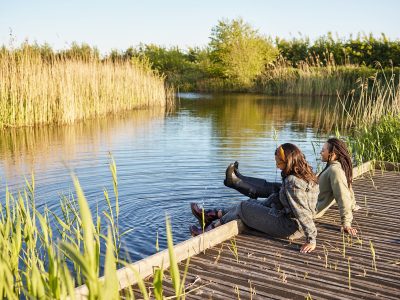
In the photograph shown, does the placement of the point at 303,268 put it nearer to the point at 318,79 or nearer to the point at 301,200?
the point at 301,200

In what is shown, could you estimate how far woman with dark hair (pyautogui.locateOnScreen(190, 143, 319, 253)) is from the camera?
12.9ft

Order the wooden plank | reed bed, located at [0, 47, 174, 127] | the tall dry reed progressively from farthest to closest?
reed bed, located at [0, 47, 174, 127] < the tall dry reed < the wooden plank

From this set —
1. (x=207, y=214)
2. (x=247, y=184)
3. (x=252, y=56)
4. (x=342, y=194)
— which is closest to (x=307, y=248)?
(x=342, y=194)

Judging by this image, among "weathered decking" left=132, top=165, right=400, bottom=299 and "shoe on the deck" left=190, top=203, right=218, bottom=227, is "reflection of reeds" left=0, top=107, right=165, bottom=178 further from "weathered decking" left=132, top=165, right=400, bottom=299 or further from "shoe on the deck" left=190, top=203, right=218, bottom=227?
"weathered decking" left=132, top=165, right=400, bottom=299

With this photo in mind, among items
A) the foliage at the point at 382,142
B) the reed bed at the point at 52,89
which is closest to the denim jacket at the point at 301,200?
the foliage at the point at 382,142

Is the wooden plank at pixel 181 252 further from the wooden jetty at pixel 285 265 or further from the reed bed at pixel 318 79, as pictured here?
the reed bed at pixel 318 79

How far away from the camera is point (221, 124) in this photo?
51.6 feet

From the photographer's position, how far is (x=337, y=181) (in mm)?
4504

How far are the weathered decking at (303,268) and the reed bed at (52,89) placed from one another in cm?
1077

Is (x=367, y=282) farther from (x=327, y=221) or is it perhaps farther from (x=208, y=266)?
(x=327, y=221)

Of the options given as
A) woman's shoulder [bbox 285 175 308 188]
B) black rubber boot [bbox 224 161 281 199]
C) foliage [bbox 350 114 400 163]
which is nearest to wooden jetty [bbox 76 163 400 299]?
woman's shoulder [bbox 285 175 308 188]

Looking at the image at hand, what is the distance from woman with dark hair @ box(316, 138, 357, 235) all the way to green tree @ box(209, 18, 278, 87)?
28889mm

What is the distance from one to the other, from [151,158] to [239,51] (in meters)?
26.1

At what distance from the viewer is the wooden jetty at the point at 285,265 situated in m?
3.18
